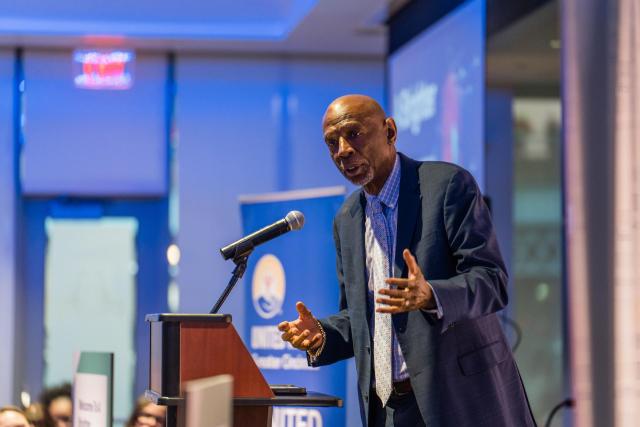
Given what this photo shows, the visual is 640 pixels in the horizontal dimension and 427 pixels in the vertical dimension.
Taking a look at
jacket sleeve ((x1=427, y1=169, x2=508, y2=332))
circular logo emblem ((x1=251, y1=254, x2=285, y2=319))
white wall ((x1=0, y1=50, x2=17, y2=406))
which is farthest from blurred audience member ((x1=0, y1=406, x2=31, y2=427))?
white wall ((x1=0, y1=50, x2=17, y2=406))

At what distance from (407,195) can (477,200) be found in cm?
19

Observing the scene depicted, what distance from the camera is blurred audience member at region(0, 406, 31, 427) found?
4863 mm

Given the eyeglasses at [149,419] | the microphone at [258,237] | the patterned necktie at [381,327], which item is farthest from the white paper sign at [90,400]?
the eyeglasses at [149,419]

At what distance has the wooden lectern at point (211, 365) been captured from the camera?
8.61 feet

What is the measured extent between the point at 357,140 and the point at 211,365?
27.2 inches

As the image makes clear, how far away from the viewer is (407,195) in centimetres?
270

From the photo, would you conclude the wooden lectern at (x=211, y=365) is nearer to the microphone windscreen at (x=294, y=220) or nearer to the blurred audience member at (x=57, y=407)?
the microphone windscreen at (x=294, y=220)

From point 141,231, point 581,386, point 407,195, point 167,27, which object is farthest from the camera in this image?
point 141,231

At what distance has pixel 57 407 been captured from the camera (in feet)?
18.9

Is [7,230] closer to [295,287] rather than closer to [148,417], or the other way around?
[148,417]

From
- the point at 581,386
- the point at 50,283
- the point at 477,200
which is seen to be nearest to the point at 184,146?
the point at 50,283

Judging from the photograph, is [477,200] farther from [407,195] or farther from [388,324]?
[388,324]

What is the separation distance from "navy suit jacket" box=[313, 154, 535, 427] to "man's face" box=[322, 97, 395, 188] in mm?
89

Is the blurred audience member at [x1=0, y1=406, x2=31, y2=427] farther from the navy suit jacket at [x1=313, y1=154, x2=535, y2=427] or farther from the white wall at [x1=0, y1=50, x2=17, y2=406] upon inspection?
the white wall at [x1=0, y1=50, x2=17, y2=406]
